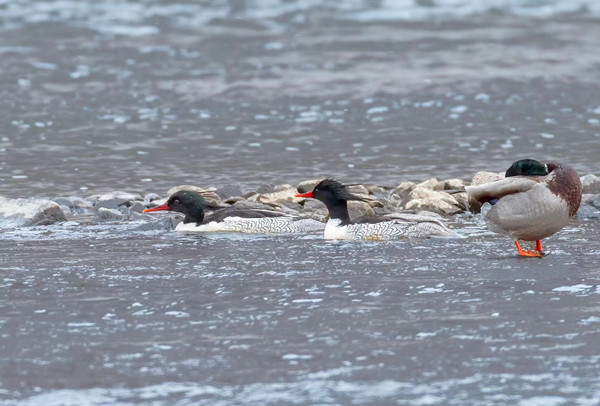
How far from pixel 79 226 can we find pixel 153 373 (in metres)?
7.67

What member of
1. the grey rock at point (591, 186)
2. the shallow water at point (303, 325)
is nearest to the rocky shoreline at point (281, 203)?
the grey rock at point (591, 186)

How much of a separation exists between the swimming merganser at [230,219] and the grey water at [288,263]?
0.36 metres

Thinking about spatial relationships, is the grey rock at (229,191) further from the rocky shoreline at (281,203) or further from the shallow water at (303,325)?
the shallow water at (303,325)

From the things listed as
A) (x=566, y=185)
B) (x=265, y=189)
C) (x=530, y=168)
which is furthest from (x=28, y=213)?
(x=566, y=185)

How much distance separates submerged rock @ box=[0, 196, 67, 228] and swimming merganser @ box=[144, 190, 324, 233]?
1.17 meters

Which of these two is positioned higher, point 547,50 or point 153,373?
point 547,50

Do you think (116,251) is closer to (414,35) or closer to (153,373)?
(153,373)

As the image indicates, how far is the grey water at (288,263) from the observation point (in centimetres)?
682

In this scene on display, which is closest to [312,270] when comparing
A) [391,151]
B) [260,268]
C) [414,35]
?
[260,268]

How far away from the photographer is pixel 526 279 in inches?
378

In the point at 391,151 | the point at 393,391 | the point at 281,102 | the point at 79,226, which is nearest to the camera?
the point at 393,391

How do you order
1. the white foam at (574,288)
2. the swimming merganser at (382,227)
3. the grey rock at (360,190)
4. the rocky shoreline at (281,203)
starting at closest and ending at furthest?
the white foam at (574,288) < the swimming merganser at (382,227) < the rocky shoreline at (281,203) < the grey rock at (360,190)

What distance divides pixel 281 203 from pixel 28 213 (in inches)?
137

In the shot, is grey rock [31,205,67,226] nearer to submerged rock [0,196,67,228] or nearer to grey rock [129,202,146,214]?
submerged rock [0,196,67,228]
